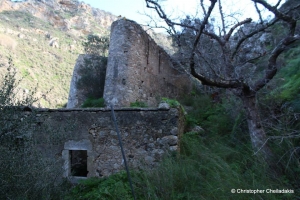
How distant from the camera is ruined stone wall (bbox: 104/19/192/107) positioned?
9.24 meters

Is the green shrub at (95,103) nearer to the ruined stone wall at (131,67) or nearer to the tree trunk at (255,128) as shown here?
the ruined stone wall at (131,67)

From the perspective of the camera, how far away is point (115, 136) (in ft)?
17.8

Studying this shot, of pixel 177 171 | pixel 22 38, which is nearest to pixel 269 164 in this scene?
pixel 177 171

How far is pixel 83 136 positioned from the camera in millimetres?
5562

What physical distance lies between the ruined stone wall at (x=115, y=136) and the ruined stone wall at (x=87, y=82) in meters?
4.72

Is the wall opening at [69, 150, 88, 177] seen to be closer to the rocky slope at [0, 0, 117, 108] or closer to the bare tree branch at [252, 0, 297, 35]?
the bare tree branch at [252, 0, 297, 35]

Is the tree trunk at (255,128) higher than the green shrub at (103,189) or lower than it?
higher

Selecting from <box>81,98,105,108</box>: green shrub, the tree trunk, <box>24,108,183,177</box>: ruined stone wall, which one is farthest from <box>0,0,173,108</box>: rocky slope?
the tree trunk

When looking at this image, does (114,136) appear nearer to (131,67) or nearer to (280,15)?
(280,15)

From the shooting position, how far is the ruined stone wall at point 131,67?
924 centimetres

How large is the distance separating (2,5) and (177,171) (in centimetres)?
4241

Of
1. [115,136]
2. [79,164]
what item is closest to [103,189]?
[115,136]

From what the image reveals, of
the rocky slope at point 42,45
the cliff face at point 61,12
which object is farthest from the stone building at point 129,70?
the cliff face at point 61,12

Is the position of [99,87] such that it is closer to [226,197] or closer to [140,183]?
[140,183]
